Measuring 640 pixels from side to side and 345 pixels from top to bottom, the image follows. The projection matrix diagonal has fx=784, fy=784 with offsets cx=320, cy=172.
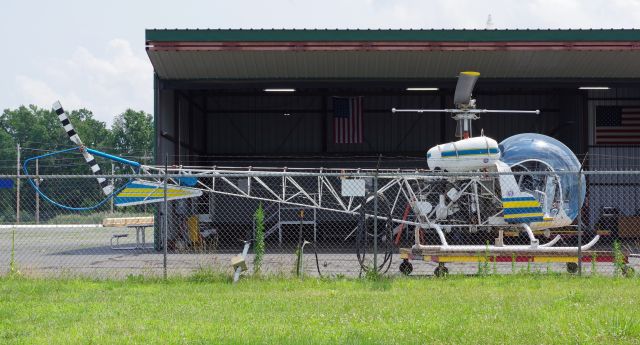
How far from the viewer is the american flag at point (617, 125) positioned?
96.2 ft

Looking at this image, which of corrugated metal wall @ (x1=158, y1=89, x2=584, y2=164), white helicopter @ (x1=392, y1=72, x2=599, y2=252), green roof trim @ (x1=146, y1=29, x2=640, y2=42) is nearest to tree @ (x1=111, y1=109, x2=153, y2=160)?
corrugated metal wall @ (x1=158, y1=89, x2=584, y2=164)

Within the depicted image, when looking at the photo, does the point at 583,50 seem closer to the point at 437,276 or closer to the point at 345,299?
the point at 437,276

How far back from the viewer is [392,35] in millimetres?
21703

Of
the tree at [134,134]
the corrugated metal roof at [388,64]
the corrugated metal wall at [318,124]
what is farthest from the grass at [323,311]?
the tree at [134,134]

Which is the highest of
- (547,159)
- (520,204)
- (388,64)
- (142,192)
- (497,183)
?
(388,64)

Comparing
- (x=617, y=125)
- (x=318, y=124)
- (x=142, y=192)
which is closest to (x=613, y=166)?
(x=617, y=125)

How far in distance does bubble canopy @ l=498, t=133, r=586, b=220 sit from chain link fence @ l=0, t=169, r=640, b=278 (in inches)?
2.5

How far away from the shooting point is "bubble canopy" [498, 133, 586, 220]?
56.3ft

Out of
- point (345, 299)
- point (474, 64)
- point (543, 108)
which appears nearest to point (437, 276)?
point (345, 299)

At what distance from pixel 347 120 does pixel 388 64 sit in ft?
25.4

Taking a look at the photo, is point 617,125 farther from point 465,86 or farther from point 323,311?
point 323,311

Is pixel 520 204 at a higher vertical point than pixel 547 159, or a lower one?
lower

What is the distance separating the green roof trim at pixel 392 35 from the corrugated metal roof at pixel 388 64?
15.5 inches

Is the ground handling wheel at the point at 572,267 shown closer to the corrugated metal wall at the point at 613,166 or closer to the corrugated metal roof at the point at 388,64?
the corrugated metal roof at the point at 388,64
